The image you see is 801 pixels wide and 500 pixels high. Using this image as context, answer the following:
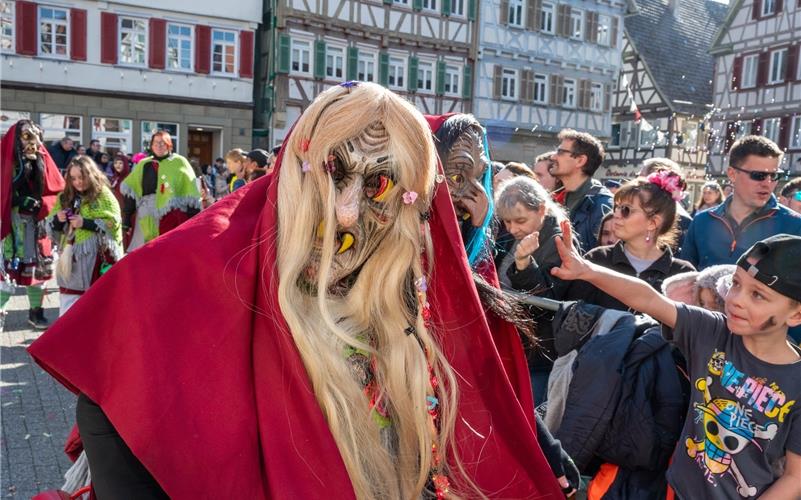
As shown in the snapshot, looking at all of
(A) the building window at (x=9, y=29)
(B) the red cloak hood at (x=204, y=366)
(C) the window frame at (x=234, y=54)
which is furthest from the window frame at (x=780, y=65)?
(B) the red cloak hood at (x=204, y=366)

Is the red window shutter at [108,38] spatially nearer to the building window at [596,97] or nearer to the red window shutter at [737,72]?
the building window at [596,97]

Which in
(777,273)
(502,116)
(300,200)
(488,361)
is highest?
(502,116)

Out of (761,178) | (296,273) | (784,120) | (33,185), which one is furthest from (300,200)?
(784,120)

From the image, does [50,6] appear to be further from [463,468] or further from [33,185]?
[463,468]

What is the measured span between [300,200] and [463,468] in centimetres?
66

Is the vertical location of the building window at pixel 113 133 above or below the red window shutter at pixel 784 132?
below

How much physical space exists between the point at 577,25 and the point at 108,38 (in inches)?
652

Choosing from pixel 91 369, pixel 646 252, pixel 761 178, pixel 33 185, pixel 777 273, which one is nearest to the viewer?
pixel 91 369

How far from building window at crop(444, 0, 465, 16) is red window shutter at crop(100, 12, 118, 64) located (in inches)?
426

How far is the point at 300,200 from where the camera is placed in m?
1.36

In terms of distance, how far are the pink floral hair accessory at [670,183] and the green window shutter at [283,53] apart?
732 inches

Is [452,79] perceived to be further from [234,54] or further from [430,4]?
[234,54]

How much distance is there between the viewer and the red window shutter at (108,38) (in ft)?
63.5

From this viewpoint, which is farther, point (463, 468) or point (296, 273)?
point (463, 468)
